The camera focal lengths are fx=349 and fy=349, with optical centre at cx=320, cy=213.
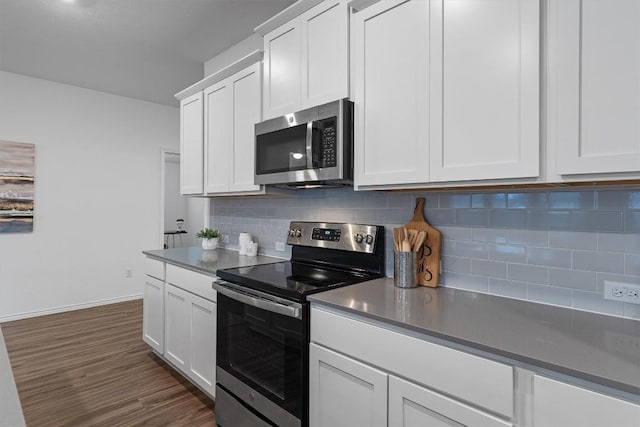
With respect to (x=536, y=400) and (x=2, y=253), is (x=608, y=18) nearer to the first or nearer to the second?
(x=536, y=400)

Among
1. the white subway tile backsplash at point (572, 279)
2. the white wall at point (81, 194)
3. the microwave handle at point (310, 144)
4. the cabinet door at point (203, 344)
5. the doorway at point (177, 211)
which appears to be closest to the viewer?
the white subway tile backsplash at point (572, 279)

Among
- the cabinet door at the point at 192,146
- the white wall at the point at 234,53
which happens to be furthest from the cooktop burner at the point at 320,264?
the white wall at the point at 234,53

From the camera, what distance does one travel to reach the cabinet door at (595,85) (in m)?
0.99

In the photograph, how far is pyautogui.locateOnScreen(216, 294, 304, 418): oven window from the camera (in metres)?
1.54

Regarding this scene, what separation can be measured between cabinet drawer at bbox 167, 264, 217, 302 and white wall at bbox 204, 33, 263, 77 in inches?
74.3

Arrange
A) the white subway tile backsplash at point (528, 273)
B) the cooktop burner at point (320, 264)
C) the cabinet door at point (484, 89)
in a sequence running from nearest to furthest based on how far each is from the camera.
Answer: the cabinet door at point (484, 89) < the white subway tile backsplash at point (528, 273) < the cooktop burner at point (320, 264)

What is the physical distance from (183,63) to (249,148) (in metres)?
1.78

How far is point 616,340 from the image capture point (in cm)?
104

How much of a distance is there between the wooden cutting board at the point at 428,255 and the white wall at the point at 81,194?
4244mm

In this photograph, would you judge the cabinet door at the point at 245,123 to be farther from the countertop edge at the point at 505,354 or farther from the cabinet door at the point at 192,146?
the countertop edge at the point at 505,354

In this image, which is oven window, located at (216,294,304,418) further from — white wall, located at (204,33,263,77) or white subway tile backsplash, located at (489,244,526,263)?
white wall, located at (204,33,263,77)

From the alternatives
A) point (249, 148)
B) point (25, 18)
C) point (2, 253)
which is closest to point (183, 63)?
point (25, 18)

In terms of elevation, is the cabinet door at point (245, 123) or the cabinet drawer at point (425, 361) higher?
the cabinet door at point (245, 123)

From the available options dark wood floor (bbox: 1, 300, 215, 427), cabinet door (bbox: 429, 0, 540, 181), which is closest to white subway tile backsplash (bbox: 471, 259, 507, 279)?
cabinet door (bbox: 429, 0, 540, 181)
